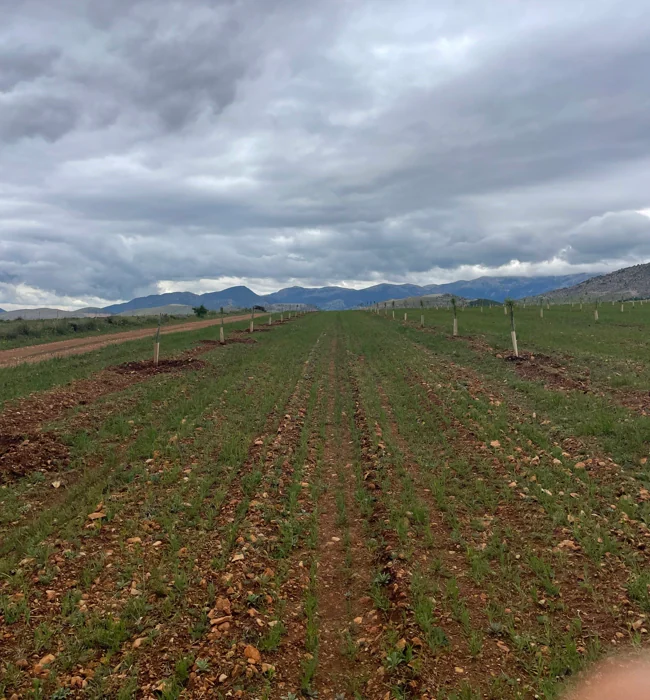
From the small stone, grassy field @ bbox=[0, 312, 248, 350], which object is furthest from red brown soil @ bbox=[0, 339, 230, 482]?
grassy field @ bbox=[0, 312, 248, 350]

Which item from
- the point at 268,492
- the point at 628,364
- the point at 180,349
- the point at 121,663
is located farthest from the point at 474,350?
the point at 121,663

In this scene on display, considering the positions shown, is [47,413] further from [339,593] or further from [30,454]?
[339,593]

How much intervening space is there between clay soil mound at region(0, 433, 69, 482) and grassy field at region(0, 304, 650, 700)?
56 mm

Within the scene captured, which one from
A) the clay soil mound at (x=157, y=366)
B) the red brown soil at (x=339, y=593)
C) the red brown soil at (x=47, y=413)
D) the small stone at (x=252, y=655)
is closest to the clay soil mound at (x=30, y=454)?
the red brown soil at (x=47, y=413)

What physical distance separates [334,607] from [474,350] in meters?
23.5

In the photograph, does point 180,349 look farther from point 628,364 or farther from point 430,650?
point 430,650

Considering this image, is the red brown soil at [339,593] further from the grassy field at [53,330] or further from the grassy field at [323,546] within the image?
the grassy field at [53,330]

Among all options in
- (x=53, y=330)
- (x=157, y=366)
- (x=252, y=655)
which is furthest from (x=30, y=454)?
(x=53, y=330)

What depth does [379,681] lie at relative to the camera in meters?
4.55

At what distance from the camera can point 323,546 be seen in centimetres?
711

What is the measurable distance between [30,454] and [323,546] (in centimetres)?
749

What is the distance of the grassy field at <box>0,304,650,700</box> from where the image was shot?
15.5ft

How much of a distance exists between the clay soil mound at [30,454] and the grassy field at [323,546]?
0.18 feet

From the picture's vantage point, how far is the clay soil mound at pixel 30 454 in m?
9.77
